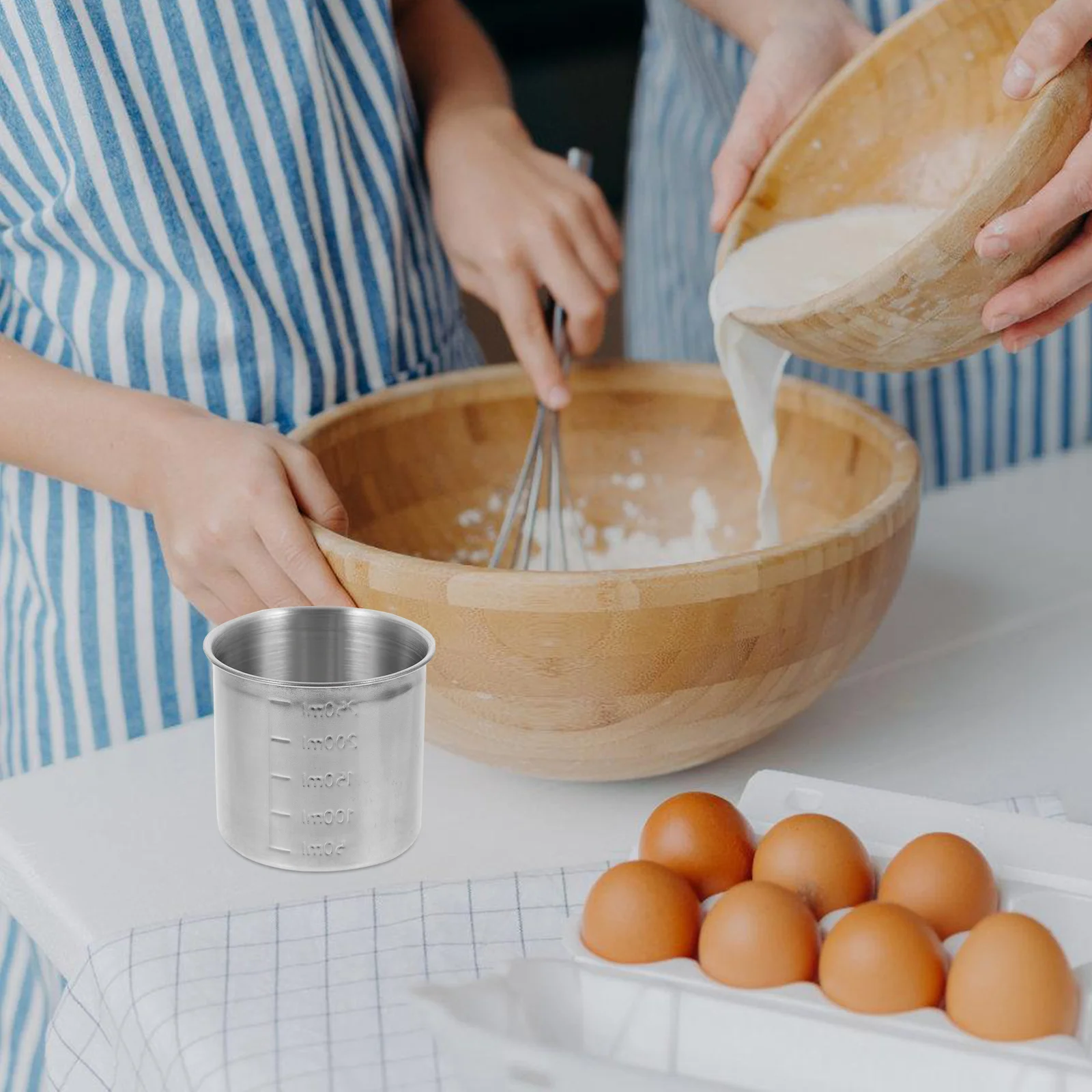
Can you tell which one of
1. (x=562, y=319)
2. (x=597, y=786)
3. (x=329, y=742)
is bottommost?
(x=597, y=786)

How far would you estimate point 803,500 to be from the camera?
1.08m

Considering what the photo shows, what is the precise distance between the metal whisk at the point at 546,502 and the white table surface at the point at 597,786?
19cm

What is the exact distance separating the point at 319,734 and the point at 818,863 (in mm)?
229

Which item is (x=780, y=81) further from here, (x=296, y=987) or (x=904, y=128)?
(x=296, y=987)

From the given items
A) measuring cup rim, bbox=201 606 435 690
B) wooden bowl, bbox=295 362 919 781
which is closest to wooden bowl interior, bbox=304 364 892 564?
wooden bowl, bbox=295 362 919 781

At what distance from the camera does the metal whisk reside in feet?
3.43

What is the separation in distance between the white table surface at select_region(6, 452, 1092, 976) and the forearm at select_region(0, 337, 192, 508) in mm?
166

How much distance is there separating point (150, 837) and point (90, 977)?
118mm

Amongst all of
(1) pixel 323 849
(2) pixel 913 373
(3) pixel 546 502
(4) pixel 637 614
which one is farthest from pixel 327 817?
(2) pixel 913 373

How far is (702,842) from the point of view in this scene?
26.6 inches

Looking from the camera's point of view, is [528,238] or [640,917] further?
[528,238]

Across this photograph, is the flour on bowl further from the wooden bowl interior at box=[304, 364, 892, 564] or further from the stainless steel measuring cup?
the stainless steel measuring cup

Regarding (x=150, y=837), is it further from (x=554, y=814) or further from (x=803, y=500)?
(x=803, y=500)

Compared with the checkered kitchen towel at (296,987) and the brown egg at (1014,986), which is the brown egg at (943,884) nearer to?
the brown egg at (1014,986)
